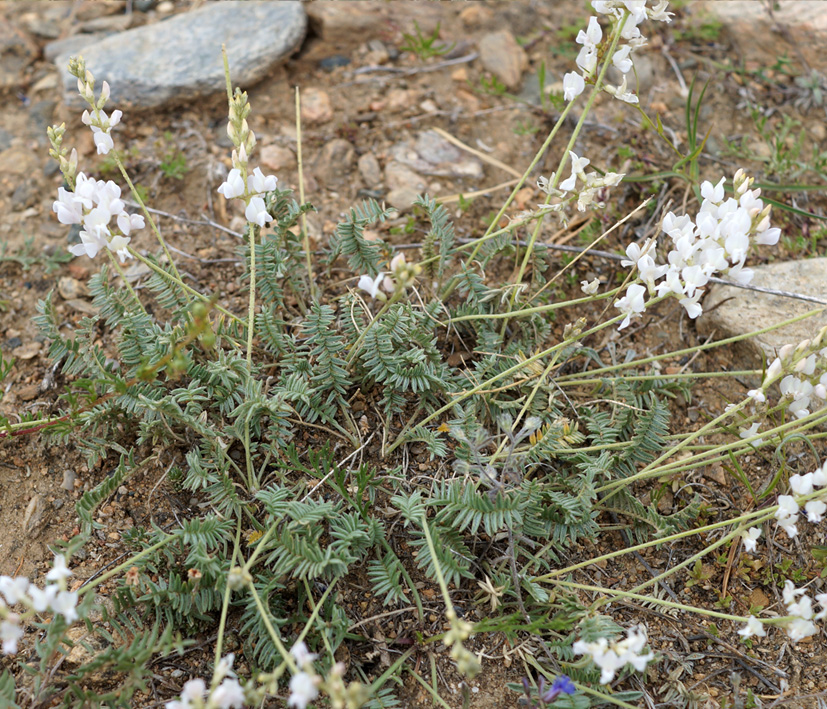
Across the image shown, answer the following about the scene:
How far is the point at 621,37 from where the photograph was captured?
2262mm

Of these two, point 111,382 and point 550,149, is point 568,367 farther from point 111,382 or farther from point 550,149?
point 111,382

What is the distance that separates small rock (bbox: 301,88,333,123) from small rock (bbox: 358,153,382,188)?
39 centimetres

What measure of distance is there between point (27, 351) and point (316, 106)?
6.50ft

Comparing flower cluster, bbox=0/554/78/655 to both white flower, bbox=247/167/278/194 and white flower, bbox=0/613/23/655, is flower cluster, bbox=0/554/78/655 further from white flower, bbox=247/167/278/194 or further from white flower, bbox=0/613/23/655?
white flower, bbox=247/167/278/194

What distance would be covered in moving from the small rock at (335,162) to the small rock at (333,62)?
64cm

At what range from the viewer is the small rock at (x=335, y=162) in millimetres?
3645

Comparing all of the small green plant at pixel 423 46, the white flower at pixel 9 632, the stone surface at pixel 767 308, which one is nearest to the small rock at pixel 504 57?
the small green plant at pixel 423 46

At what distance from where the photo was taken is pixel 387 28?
14.0 ft

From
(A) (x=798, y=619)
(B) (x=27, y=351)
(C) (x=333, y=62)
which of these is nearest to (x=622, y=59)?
(A) (x=798, y=619)

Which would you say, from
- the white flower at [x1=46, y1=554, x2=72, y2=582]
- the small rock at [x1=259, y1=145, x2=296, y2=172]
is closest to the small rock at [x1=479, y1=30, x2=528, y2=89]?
the small rock at [x1=259, y1=145, x2=296, y2=172]

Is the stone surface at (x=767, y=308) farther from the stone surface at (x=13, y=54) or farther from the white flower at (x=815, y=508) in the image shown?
the stone surface at (x=13, y=54)

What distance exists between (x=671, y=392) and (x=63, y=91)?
3614 millimetres

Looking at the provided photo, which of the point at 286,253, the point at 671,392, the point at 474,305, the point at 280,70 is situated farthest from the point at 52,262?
the point at 671,392

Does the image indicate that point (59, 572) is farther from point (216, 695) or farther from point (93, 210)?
point (93, 210)
